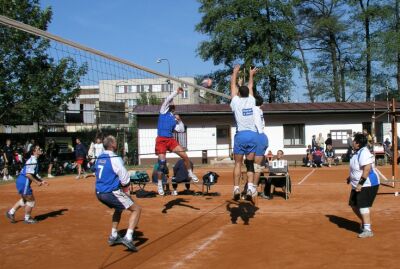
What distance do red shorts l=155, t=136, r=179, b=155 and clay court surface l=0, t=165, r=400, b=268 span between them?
63.0 inches

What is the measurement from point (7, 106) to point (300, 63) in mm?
27737

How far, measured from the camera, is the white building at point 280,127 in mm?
34812

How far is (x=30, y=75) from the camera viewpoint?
24453 millimetres

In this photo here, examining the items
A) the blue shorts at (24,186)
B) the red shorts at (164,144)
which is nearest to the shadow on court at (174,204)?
the red shorts at (164,144)

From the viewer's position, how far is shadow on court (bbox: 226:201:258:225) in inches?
439

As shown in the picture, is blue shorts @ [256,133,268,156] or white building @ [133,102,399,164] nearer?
blue shorts @ [256,133,268,156]

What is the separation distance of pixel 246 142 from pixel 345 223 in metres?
3.20

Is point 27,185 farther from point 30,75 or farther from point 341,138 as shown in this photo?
point 341,138

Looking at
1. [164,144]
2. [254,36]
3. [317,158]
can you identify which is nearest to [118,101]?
[164,144]

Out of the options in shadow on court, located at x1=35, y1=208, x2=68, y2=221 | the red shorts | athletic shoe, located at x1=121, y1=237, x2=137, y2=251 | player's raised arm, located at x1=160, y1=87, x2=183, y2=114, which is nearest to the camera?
athletic shoe, located at x1=121, y1=237, x2=137, y2=251

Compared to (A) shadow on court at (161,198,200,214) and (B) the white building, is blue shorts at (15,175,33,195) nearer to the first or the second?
(A) shadow on court at (161,198,200,214)

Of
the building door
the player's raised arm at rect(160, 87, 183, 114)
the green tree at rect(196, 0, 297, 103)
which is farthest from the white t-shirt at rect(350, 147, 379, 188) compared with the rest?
the green tree at rect(196, 0, 297, 103)

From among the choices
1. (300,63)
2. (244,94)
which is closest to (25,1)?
(244,94)

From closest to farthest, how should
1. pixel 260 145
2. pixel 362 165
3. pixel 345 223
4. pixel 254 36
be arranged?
pixel 362 165 → pixel 260 145 → pixel 345 223 → pixel 254 36
